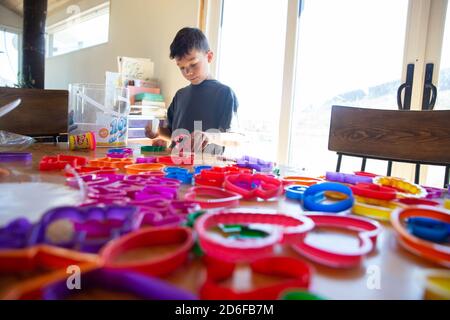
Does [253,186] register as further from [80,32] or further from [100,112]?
[80,32]

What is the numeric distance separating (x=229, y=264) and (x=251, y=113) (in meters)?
1.94

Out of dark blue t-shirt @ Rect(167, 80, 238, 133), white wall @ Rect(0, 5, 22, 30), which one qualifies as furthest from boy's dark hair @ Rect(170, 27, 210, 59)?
white wall @ Rect(0, 5, 22, 30)

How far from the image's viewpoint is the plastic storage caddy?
38.5 inches

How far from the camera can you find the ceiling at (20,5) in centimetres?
456

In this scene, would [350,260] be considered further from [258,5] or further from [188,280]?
[258,5]

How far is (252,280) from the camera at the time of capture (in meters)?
0.23

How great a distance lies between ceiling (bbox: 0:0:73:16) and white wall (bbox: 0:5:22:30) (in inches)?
2.8

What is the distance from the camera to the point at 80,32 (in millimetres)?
4129

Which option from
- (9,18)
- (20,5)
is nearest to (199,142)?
(20,5)

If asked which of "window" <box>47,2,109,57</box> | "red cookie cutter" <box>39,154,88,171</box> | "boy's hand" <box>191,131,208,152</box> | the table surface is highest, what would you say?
"window" <box>47,2,109,57</box>

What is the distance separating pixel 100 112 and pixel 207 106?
59 centimetres

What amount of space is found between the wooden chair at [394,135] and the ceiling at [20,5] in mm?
4723

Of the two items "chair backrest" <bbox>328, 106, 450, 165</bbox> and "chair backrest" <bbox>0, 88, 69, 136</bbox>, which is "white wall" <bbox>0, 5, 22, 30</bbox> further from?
"chair backrest" <bbox>328, 106, 450, 165</bbox>

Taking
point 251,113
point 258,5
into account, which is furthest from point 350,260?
point 258,5
